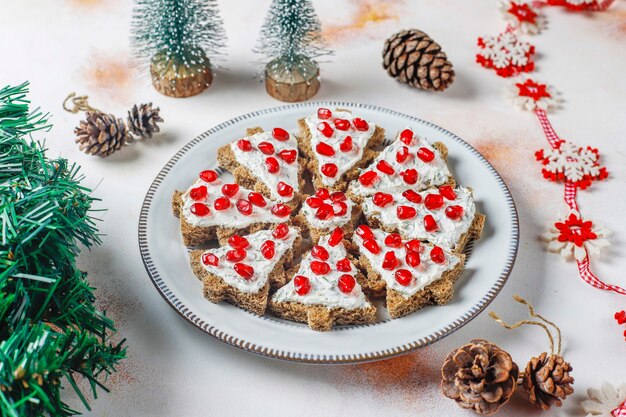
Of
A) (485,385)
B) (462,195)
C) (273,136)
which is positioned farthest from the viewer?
(273,136)

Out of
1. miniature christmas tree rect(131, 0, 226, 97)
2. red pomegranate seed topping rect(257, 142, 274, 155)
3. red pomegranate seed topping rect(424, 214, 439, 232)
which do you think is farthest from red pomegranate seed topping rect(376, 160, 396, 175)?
miniature christmas tree rect(131, 0, 226, 97)

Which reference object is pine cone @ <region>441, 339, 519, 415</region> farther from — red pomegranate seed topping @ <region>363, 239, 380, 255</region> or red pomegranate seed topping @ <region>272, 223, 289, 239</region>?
red pomegranate seed topping @ <region>272, 223, 289, 239</region>

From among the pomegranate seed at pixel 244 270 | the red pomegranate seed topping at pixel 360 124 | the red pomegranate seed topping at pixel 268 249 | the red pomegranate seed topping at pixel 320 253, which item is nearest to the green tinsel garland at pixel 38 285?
the pomegranate seed at pixel 244 270

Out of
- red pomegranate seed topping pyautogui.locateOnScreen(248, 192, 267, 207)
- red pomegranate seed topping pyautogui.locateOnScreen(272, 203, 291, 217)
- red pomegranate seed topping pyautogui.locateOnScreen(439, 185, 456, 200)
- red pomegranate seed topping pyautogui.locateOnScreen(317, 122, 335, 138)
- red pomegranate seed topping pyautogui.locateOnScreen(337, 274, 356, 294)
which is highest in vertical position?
red pomegranate seed topping pyautogui.locateOnScreen(317, 122, 335, 138)

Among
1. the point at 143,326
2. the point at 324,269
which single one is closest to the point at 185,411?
the point at 143,326

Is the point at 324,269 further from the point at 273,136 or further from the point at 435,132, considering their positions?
the point at 435,132
